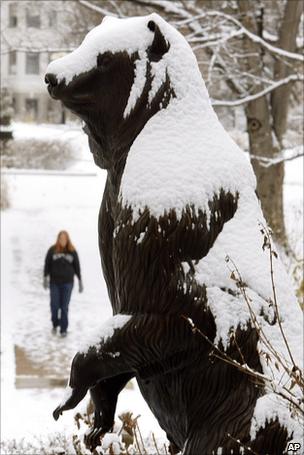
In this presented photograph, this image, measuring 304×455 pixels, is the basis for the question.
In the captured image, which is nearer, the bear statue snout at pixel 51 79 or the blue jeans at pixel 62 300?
the bear statue snout at pixel 51 79

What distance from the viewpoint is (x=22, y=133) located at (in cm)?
4091

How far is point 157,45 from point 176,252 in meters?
0.75

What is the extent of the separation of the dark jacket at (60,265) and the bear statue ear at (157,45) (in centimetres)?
987

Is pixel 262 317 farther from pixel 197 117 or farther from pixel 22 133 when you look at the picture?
pixel 22 133

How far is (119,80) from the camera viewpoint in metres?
3.17

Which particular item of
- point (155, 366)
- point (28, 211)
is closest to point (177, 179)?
point (155, 366)

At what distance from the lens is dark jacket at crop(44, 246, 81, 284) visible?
1301 cm

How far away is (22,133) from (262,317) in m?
38.5

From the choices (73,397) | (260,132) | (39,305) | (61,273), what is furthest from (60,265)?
(73,397)

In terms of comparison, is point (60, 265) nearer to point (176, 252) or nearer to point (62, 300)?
point (62, 300)

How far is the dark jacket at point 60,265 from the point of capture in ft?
42.7

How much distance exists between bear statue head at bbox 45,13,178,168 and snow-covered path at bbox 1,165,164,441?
2.51 feet

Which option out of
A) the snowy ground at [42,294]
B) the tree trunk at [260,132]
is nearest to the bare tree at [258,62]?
the tree trunk at [260,132]

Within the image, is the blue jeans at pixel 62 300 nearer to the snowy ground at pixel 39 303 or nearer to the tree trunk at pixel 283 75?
the snowy ground at pixel 39 303
